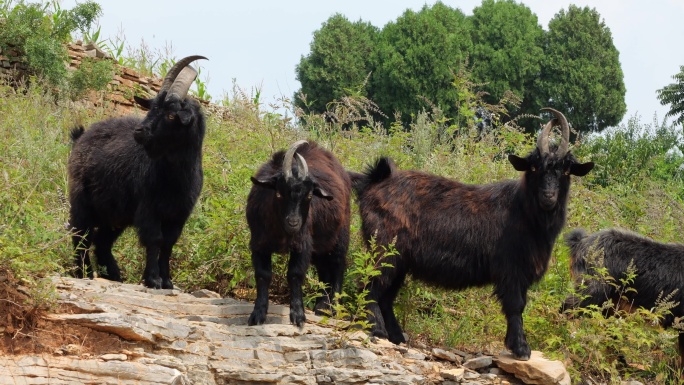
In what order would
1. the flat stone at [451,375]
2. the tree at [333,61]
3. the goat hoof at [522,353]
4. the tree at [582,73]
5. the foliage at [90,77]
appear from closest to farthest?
1. the flat stone at [451,375]
2. the goat hoof at [522,353]
3. the foliage at [90,77]
4. the tree at [333,61]
5. the tree at [582,73]

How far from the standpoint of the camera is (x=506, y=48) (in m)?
29.6

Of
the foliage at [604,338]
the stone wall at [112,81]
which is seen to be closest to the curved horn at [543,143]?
the foliage at [604,338]

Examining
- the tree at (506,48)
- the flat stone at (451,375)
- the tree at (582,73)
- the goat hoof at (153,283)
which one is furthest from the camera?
the tree at (582,73)

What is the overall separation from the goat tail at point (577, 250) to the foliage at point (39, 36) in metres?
8.32

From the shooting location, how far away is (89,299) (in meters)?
7.11

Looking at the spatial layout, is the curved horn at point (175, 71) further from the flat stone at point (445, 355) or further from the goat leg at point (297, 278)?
the flat stone at point (445, 355)

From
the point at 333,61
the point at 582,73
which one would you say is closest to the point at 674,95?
the point at 582,73

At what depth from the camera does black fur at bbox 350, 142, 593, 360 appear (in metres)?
8.09

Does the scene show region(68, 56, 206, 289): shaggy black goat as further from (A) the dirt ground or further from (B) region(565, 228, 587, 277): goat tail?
(B) region(565, 228, 587, 277): goat tail

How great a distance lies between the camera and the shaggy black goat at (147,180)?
830 cm

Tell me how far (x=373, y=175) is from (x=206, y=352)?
8.11ft

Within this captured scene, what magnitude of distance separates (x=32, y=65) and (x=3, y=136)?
3.46m

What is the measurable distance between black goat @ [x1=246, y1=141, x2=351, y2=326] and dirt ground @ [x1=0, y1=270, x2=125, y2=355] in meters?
1.37

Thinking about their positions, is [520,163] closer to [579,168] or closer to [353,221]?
[579,168]
